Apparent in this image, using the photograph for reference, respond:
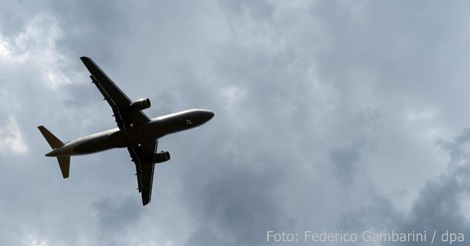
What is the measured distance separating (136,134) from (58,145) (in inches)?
551

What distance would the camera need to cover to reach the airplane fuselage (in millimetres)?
87938

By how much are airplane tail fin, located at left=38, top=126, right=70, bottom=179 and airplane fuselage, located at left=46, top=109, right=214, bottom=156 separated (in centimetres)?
139

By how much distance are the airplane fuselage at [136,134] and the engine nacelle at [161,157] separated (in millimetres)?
5870

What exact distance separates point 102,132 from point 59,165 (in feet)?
39.5

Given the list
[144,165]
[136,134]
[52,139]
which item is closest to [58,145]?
[52,139]

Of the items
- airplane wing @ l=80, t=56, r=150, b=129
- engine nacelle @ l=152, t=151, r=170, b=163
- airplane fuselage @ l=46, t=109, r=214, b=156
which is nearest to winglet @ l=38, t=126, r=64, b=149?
airplane fuselage @ l=46, t=109, r=214, b=156

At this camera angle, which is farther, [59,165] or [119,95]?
[59,165]

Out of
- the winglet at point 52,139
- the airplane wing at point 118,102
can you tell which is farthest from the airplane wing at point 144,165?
the winglet at point 52,139

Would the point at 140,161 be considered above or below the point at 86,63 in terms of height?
below

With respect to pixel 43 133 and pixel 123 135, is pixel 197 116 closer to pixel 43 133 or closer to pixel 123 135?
pixel 123 135

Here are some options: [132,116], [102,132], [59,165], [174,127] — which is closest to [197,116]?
[174,127]

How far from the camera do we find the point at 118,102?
9075cm

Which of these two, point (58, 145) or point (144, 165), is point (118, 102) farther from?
point (144, 165)

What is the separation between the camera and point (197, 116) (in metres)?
87.8
